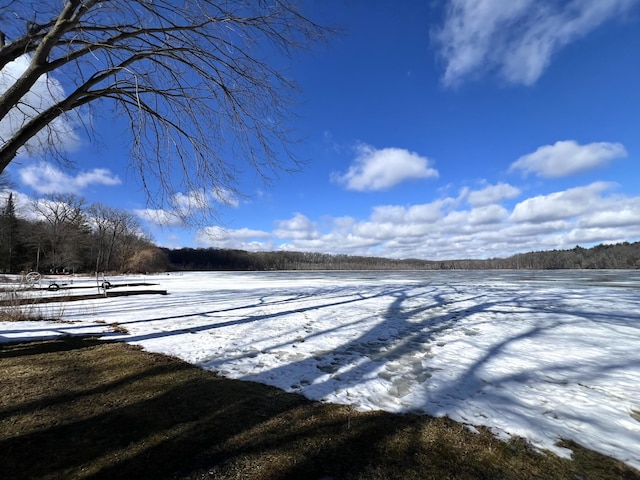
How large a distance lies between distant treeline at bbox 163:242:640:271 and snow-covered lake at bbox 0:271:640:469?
86.7 metres

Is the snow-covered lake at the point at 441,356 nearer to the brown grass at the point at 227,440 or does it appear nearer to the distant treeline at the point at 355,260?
the brown grass at the point at 227,440

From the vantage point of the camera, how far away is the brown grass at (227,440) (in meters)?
2.54

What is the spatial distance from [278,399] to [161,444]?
141cm

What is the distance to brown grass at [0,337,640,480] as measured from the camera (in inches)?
100

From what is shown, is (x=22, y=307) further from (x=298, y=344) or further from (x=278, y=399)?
(x=278, y=399)

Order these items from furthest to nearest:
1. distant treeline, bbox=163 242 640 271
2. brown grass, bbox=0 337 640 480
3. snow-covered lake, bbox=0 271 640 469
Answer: distant treeline, bbox=163 242 640 271 → snow-covered lake, bbox=0 271 640 469 → brown grass, bbox=0 337 640 480

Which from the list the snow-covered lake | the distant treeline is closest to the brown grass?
the snow-covered lake

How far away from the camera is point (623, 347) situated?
6539 millimetres

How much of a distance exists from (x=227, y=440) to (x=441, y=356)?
14.2 feet

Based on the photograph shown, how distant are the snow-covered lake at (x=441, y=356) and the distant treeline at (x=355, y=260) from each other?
8666 cm

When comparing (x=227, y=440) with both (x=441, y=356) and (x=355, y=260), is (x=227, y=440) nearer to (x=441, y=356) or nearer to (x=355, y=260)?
(x=441, y=356)

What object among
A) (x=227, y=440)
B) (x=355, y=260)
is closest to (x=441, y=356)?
(x=227, y=440)

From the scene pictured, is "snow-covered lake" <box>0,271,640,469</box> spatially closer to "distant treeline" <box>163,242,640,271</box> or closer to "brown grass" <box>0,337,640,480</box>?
"brown grass" <box>0,337,640,480</box>

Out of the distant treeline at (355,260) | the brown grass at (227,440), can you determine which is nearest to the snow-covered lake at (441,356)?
the brown grass at (227,440)
